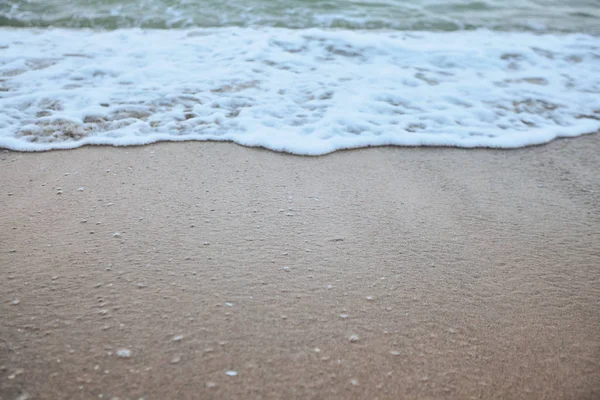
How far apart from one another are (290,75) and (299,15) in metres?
2.35

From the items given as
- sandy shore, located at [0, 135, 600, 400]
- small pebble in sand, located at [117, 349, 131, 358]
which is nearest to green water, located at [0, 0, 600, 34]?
sandy shore, located at [0, 135, 600, 400]

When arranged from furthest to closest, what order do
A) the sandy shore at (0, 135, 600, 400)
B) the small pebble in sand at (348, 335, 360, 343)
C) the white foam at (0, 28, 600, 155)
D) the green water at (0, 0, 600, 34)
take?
1. the green water at (0, 0, 600, 34)
2. the white foam at (0, 28, 600, 155)
3. the small pebble in sand at (348, 335, 360, 343)
4. the sandy shore at (0, 135, 600, 400)

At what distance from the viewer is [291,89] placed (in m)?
3.50

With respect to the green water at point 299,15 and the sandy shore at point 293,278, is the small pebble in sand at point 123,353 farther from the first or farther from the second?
the green water at point 299,15

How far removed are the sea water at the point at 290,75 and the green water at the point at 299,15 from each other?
30 mm

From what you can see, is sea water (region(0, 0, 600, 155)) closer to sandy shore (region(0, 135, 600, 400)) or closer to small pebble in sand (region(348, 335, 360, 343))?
sandy shore (region(0, 135, 600, 400))

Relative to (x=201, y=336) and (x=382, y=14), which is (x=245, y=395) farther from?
(x=382, y=14)

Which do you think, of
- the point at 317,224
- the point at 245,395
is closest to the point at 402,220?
the point at 317,224

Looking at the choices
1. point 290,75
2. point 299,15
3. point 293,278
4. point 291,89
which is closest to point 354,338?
point 293,278

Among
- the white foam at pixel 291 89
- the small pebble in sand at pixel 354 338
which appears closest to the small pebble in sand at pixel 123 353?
the small pebble in sand at pixel 354 338

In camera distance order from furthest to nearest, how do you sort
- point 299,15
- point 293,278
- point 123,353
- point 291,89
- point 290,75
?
point 299,15 < point 290,75 < point 291,89 < point 293,278 < point 123,353

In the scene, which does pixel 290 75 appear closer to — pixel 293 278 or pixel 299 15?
pixel 299 15

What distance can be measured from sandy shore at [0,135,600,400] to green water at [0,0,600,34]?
11.4 feet

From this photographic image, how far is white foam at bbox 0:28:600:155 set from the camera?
2.79 m
